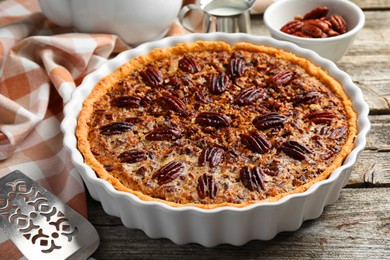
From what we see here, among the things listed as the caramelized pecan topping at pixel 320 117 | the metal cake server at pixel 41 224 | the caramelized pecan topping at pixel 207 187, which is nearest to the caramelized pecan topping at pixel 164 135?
the caramelized pecan topping at pixel 207 187

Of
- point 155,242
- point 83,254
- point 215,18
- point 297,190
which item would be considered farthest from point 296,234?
point 215,18

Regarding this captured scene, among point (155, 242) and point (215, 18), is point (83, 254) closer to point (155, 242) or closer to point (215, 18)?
point (155, 242)

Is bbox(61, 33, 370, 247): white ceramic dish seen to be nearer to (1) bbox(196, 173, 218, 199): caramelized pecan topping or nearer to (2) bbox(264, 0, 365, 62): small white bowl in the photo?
(1) bbox(196, 173, 218, 199): caramelized pecan topping

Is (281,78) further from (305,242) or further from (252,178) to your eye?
(305,242)

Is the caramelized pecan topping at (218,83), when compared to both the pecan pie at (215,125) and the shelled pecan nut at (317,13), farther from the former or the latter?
the shelled pecan nut at (317,13)

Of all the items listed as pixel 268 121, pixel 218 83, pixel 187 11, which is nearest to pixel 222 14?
pixel 187 11

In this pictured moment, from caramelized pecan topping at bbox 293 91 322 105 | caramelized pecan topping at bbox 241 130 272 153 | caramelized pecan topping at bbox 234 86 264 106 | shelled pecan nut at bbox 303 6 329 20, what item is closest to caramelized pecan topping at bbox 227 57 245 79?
caramelized pecan topping at bbox 234 86 264 106
